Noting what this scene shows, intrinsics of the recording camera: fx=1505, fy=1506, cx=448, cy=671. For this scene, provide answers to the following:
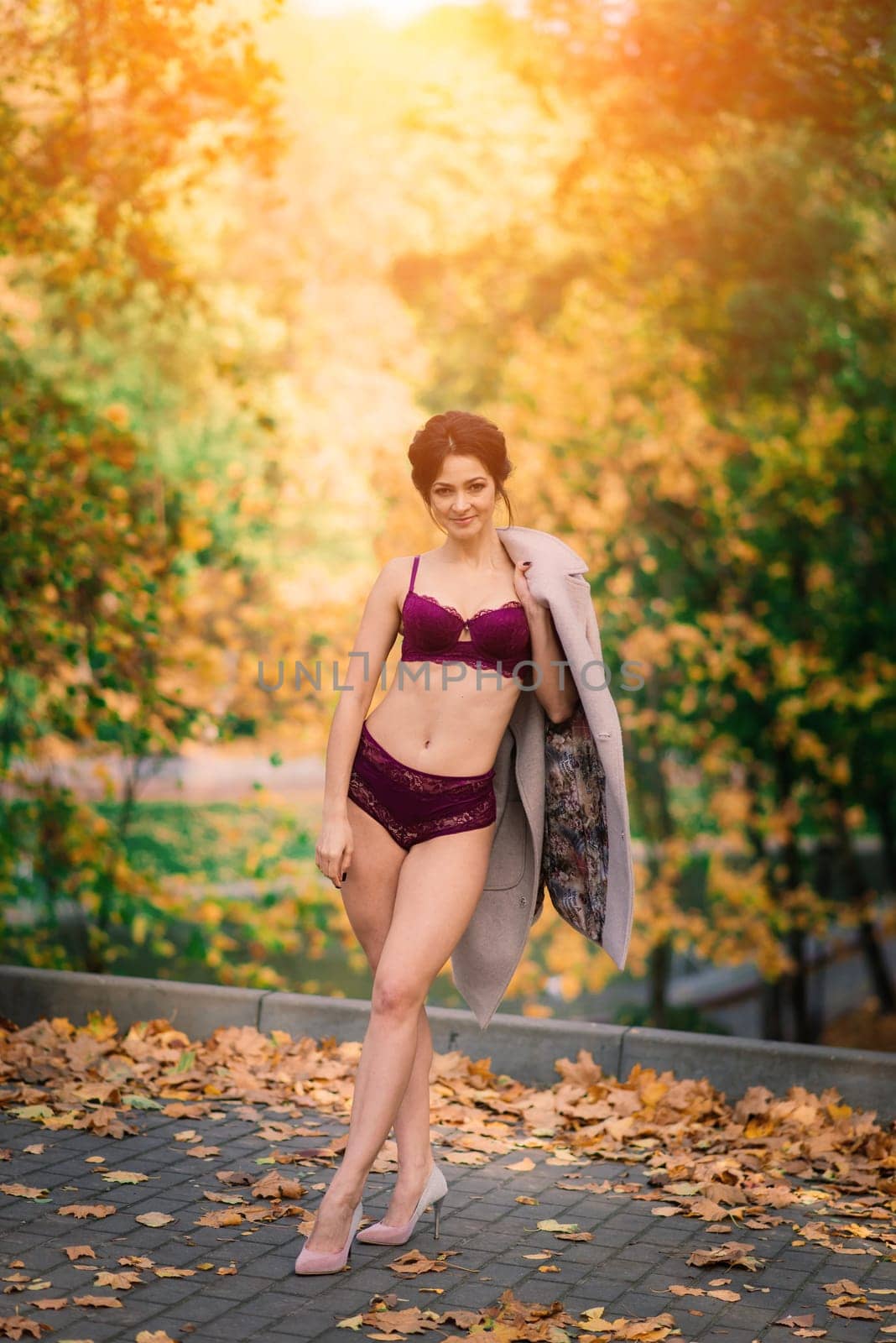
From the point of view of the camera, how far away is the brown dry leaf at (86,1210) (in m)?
4.25

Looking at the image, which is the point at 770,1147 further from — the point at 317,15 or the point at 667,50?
the point at 317,15

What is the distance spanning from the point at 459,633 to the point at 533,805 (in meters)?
0.60

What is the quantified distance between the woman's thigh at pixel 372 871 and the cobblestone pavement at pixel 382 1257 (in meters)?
0.84

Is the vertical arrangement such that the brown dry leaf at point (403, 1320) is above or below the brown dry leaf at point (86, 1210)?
below

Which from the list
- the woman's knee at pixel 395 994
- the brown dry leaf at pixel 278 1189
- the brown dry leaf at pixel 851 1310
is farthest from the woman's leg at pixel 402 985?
the brown dry leaf at pixel 851 1310

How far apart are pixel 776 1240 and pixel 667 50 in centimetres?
906

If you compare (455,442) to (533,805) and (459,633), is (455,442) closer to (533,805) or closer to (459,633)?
(459,633)

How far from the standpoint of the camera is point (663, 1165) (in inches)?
196

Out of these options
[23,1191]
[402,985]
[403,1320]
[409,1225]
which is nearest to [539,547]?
[402,985]

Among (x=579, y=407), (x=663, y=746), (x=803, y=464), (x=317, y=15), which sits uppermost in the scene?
(x=317, y=15)

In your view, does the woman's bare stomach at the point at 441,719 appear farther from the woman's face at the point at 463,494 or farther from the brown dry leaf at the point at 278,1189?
the brown dry leaf at the point at 278,1189

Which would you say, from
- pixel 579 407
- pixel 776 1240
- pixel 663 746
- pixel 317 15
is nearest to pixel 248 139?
pixel 579 407

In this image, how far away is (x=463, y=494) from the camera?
13.4 feet

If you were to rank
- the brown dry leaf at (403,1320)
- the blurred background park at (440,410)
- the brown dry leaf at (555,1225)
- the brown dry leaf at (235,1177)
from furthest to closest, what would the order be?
the blurred background park at (440,410) < the brown dry leaf at (235,1177) < the brown dry leaf at (555,1225) < the brown dry leaf at (403,1320)
